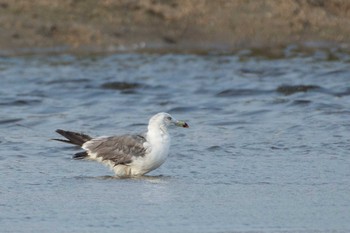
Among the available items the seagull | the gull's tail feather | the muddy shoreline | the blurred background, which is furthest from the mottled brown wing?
the muddy shoreline

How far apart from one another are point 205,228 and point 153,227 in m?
0.35

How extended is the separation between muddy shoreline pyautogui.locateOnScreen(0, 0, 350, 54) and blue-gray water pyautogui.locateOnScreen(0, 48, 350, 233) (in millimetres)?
615

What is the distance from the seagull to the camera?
9.16 m

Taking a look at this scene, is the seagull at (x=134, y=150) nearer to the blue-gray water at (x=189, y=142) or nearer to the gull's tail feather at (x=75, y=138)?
the gull's tail feather at (x=75, y=138)

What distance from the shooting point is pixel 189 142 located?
10945 mm

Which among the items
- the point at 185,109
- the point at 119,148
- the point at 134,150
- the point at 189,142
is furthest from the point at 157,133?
the point at 185,109

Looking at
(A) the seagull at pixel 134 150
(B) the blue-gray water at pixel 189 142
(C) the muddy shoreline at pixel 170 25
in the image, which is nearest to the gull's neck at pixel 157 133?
(A) the seagull at pixel 134 150

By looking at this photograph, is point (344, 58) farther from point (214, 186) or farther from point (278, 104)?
point (214, 186)

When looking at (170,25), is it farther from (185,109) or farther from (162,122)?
(162,122)

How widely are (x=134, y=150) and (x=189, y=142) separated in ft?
5.69

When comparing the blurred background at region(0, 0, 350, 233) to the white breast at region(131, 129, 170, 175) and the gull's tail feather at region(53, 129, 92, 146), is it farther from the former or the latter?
the gull's tail feather at region(53, 129, 92, 146)

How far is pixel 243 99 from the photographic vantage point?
13.9m

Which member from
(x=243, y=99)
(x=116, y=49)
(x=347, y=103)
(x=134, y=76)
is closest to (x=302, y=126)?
(x=347, y=103)

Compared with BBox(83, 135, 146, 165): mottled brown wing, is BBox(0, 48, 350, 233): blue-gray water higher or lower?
lower
